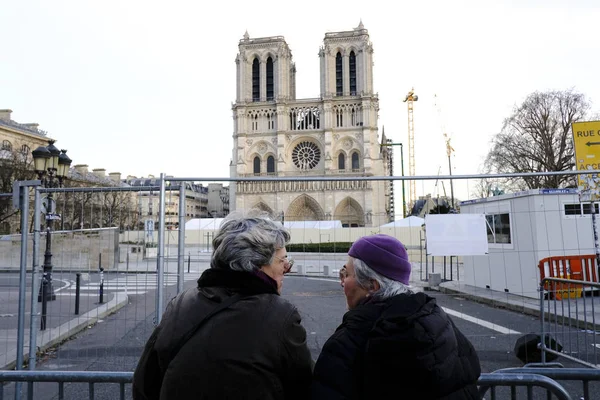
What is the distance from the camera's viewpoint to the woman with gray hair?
1.33 metres

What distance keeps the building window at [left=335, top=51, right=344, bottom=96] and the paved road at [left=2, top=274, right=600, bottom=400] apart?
51.0m

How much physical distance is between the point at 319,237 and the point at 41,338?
378cm

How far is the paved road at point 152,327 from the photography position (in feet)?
17.0

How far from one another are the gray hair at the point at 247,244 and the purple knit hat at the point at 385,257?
35cm

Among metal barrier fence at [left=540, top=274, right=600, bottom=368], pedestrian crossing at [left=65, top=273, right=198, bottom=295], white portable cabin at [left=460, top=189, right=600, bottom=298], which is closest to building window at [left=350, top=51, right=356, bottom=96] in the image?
white portable cabin at [left=460, top=189, right=600, bottom=298]

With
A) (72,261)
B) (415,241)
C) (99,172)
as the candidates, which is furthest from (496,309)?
(99,172)

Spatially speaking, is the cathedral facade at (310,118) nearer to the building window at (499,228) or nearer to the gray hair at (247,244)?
the building window at (499,228)

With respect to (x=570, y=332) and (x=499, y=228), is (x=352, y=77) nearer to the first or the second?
(x=499, y=228)

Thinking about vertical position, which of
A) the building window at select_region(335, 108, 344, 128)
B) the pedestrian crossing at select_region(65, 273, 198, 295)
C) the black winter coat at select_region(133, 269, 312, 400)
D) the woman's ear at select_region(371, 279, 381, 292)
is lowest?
the pedestrian crossing at select_region(65, 273, 198, 295)

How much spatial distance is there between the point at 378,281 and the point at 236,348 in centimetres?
67

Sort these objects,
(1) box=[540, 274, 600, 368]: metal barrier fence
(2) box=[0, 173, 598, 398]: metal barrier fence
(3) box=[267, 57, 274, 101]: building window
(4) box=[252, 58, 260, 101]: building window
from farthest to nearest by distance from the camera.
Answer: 1. (4) box=[252, 58, 260, 101]: building window
2. (3) box=[267, 57, 274, 101]: building window
3. (1) box=[540, 274, 600, 368]: metal barrier fence
4. (2) box=[0, 173, 598, 398]: metal barrier fence

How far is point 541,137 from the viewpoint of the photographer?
101 feet

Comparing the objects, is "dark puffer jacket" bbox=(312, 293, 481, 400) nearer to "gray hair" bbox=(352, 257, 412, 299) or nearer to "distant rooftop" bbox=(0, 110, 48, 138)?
"gray hair" bbox=(352, 257, 412, 299)

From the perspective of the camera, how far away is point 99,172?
58312 mm
